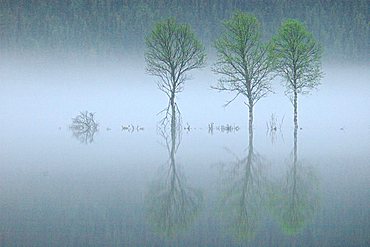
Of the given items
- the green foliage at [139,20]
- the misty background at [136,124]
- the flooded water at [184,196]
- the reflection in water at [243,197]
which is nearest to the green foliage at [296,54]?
the misty background at [136,124]

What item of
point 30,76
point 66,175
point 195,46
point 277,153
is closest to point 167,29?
point 195,46

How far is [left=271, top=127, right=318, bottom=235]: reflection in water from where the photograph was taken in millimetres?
9117

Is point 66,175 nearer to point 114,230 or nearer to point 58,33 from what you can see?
point 114,230

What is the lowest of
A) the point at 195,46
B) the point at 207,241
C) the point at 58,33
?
the point at 207,241

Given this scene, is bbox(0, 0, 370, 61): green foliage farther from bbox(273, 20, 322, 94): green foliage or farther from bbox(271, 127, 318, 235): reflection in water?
bbox(271, 127, 318, 235): reflection in water

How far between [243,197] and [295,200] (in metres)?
1.09

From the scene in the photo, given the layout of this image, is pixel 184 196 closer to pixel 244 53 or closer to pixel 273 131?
pixel 244 53

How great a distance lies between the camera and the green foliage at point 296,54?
134 feet

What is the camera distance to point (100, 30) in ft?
259

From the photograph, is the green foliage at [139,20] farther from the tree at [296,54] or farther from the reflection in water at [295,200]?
the reflection in water at [295,200]

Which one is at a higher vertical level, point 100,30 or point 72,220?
point 100,30

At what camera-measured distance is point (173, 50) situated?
4066cm

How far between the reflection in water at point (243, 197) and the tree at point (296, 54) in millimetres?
24610

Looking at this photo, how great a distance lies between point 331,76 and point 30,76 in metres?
50.4
